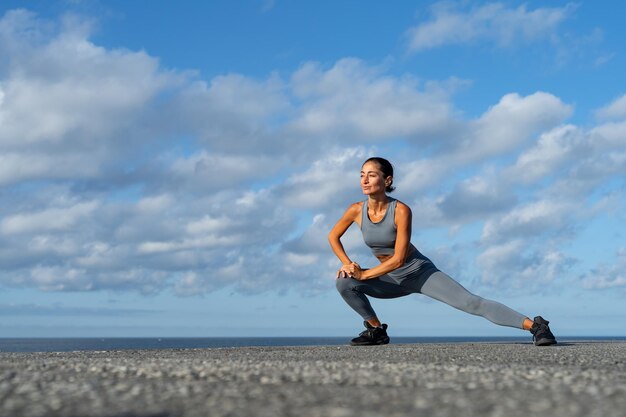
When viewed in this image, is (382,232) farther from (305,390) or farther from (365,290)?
(305,390)

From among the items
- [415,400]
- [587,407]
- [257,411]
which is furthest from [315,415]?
[587,407]

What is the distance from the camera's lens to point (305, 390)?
165 inches

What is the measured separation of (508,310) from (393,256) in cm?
163

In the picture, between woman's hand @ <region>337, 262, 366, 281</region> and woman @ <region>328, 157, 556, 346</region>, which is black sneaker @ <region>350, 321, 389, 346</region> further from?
woman's hand @ <region>337, 262, 366, 281</region>

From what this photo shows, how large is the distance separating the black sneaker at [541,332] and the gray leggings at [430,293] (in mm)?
197

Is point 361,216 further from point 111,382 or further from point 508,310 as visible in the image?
point 111,382

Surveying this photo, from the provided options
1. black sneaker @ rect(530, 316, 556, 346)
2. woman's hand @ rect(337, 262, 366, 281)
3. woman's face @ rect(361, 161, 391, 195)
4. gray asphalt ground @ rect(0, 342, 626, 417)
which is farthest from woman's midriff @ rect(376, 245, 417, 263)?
gray asphalt ground @ rect(0, 342, 626, 417)

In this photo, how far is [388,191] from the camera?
9695mm

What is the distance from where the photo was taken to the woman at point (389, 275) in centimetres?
931

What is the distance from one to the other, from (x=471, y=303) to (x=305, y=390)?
554 cm

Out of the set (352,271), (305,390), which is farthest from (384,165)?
(305,390)

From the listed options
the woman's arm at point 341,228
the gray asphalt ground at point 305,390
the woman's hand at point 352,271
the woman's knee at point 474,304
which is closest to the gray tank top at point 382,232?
the woman's arm at point 341,228

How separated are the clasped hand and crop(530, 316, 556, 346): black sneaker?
235 cm

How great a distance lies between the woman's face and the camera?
30.8ft
